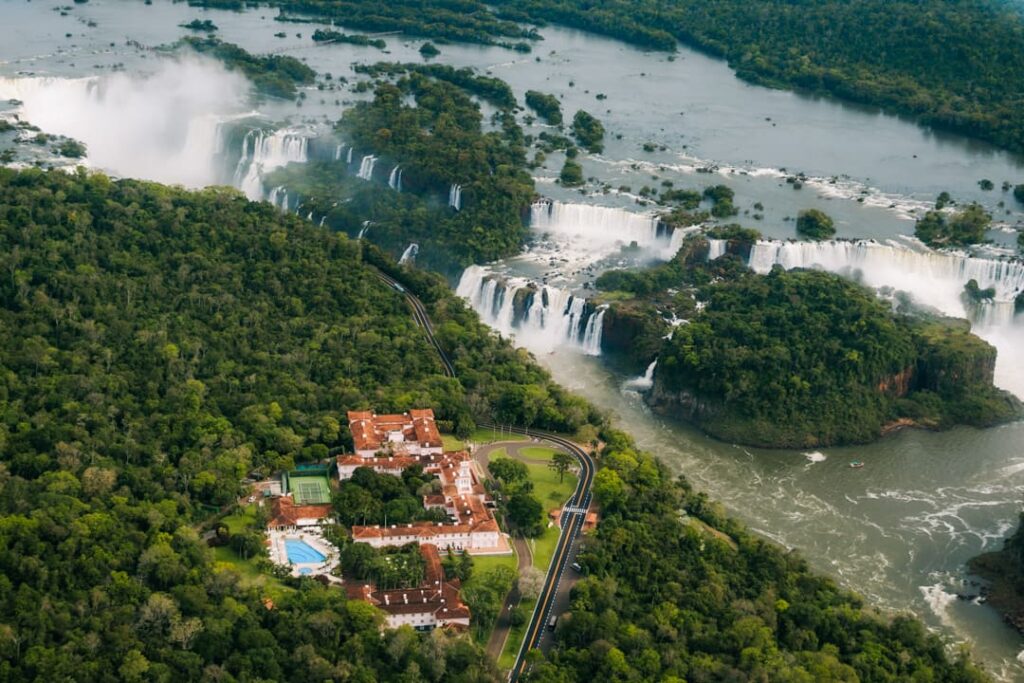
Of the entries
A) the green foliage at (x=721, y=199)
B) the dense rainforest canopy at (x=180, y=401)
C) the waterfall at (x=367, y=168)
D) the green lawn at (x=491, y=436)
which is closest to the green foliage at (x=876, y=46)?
the green foliage at (x=721, y=199)

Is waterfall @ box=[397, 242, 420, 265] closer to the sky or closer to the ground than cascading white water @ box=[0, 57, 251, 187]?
closer to the ground

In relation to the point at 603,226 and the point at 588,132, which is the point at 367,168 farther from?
the point at 603,226

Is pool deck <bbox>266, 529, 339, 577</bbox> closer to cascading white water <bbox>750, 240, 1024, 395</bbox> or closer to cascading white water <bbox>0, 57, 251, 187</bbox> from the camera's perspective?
cascading white water <bbox>750, 240, 1024, 395</bbox>

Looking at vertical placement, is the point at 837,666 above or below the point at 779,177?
below

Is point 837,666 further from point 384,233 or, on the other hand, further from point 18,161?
point 18,161

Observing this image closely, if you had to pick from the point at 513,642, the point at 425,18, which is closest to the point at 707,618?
the point at 513,642

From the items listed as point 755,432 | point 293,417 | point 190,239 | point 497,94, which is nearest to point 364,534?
point 293,417

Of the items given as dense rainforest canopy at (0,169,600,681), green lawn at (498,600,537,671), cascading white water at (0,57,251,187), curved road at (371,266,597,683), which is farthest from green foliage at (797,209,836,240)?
green lawn at (498,600,537,671)
